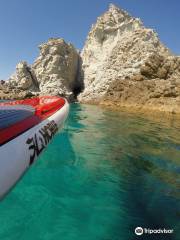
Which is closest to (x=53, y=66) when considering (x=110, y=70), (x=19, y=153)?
(x=110, y=70)

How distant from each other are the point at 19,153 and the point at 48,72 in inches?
1372

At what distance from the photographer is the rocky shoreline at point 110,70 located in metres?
25.8

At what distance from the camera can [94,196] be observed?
3.98 m

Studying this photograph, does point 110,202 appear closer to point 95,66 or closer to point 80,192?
point 80,192

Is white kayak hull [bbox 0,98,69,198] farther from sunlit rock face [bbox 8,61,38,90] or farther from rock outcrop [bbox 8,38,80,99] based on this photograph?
sunlit rock face [bbox 8,61,38,90]

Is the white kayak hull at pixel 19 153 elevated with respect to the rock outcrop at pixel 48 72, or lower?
lower

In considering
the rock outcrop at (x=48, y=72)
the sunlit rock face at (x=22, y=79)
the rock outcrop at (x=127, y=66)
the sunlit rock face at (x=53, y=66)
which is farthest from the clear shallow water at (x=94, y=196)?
the sunlit rock face at (x=22, y=79)

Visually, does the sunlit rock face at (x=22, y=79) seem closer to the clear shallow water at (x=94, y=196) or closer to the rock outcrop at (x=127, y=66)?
the rock outcrop at (x=127, y=66)

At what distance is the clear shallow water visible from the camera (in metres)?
3.05

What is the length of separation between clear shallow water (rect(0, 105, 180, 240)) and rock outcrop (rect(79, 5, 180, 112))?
56.1ft

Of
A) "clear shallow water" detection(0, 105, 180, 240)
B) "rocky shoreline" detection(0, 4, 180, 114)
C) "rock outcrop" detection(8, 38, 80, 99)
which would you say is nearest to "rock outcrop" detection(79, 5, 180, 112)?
"rocky shoreline" detection(0, 4, 180, 114)

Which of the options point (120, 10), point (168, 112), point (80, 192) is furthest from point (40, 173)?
point (120, 10)

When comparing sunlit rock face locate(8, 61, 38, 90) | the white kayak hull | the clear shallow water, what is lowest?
the clear shallow water

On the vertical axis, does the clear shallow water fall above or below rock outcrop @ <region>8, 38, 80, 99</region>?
below
